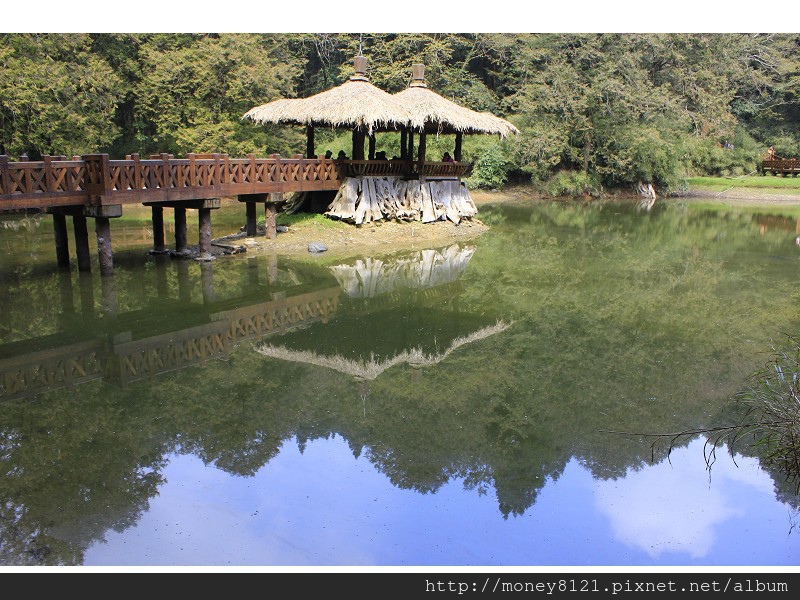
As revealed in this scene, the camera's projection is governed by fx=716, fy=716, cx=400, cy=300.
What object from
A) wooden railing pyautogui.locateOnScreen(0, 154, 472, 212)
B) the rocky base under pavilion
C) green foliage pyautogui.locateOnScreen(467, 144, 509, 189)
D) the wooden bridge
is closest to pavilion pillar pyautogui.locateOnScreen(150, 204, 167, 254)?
the wooden bridge

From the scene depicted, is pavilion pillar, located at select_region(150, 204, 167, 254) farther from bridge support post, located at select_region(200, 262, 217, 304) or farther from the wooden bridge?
bridge support post, located at select_region(200, 262, 217, 304)

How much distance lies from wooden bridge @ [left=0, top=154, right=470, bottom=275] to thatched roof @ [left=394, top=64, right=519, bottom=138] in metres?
2.77

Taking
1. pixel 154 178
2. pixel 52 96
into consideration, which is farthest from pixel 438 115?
pixel 52 96

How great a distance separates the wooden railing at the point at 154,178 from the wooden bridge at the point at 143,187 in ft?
0.05

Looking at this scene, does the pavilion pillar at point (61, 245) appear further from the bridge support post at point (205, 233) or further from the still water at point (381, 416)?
the bridge support post at point (205, 233)

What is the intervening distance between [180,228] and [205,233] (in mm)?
681

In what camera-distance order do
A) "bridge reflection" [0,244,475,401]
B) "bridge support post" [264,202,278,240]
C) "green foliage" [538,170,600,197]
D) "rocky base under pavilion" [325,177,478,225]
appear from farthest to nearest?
"green foliage" [538,170,600,197], "rocky base under pavilion" [325,177,478,225], "bridge support post" [264,202,278,240], "bridge reflection" [0,244,475,401]

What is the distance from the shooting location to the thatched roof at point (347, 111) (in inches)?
664

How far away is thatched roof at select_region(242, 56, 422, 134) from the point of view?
55.3 feet

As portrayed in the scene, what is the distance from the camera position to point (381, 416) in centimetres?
743

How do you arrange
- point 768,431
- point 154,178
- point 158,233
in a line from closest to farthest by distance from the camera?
point 768,431, point 154,178, point 158,233

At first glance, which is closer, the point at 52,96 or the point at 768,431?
the point at 768,431

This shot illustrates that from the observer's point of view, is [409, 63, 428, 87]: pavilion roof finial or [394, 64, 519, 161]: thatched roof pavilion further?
[409, 63, 428, 87]: pavilion roof finial

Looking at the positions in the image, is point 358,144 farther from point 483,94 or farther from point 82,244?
point 483,94
